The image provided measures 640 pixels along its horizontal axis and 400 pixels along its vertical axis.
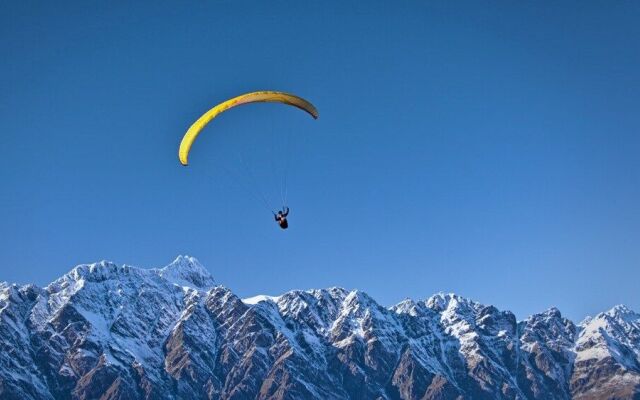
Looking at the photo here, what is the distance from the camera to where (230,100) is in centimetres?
8881

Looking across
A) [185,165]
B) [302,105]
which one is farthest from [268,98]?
[185,165]

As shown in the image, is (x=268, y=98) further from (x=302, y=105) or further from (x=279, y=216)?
(x=279, y=216)

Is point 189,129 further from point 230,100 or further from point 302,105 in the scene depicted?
point 302,105

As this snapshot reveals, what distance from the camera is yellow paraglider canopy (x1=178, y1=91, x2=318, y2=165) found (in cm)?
8888

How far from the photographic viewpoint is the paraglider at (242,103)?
88812 millimetres

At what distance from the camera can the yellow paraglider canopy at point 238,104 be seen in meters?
88.9

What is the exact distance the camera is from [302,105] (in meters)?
92.9

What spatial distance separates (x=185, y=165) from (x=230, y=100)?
8.66 m

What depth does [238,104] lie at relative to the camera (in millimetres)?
89000

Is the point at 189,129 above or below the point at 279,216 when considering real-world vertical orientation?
above

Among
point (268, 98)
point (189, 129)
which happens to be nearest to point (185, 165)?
point (189, 129)

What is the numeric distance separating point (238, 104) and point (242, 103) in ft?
1.50

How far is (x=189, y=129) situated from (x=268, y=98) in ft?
30.2

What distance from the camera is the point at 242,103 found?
89.2 m
